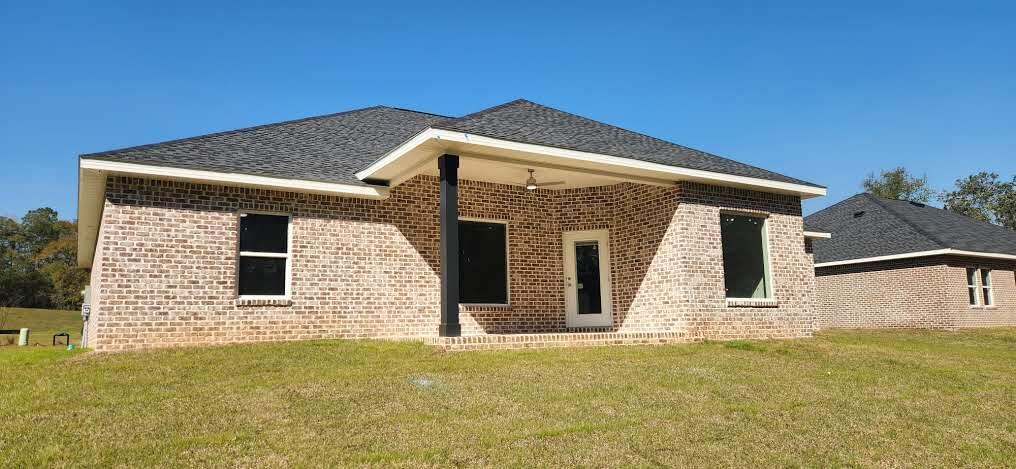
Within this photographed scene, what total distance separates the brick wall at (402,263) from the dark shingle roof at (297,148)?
402 mm

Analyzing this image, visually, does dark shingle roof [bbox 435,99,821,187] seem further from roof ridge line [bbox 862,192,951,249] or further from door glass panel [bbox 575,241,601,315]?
roof ridge line [bbox 862,192,951,249]

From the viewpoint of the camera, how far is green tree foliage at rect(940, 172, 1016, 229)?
2080 inches

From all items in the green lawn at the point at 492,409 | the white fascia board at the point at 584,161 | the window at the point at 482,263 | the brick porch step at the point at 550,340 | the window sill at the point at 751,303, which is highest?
the white fascia board at the point at 584,161

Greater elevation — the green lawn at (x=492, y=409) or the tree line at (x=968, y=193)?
the tree line at (x=968, y=193)

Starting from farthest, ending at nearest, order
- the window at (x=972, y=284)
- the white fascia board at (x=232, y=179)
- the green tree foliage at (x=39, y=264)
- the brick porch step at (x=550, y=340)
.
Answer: the green tree foliage at (x=39, y=264)
the window at (x=972, y=284)
the white fascia board at (x=232, y=179)
the brick porch step at (x=550, y=340)

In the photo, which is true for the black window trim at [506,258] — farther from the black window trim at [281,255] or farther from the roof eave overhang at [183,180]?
the black window trim at [281,255]

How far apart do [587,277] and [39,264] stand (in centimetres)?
6353

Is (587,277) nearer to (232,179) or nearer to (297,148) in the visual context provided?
(297,148)

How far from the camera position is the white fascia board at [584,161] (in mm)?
9453

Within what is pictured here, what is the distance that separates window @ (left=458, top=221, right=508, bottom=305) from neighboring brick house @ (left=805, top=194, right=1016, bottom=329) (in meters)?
13.8

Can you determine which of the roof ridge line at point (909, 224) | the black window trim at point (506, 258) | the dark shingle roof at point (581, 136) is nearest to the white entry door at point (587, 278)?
the black window trim at point (506, 258)

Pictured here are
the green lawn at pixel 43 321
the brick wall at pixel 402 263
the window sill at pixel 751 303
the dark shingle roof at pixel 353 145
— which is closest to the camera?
the brick wall at pixel 402 263

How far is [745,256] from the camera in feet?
41.6

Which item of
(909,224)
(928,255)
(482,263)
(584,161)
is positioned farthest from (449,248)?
(909,224)
